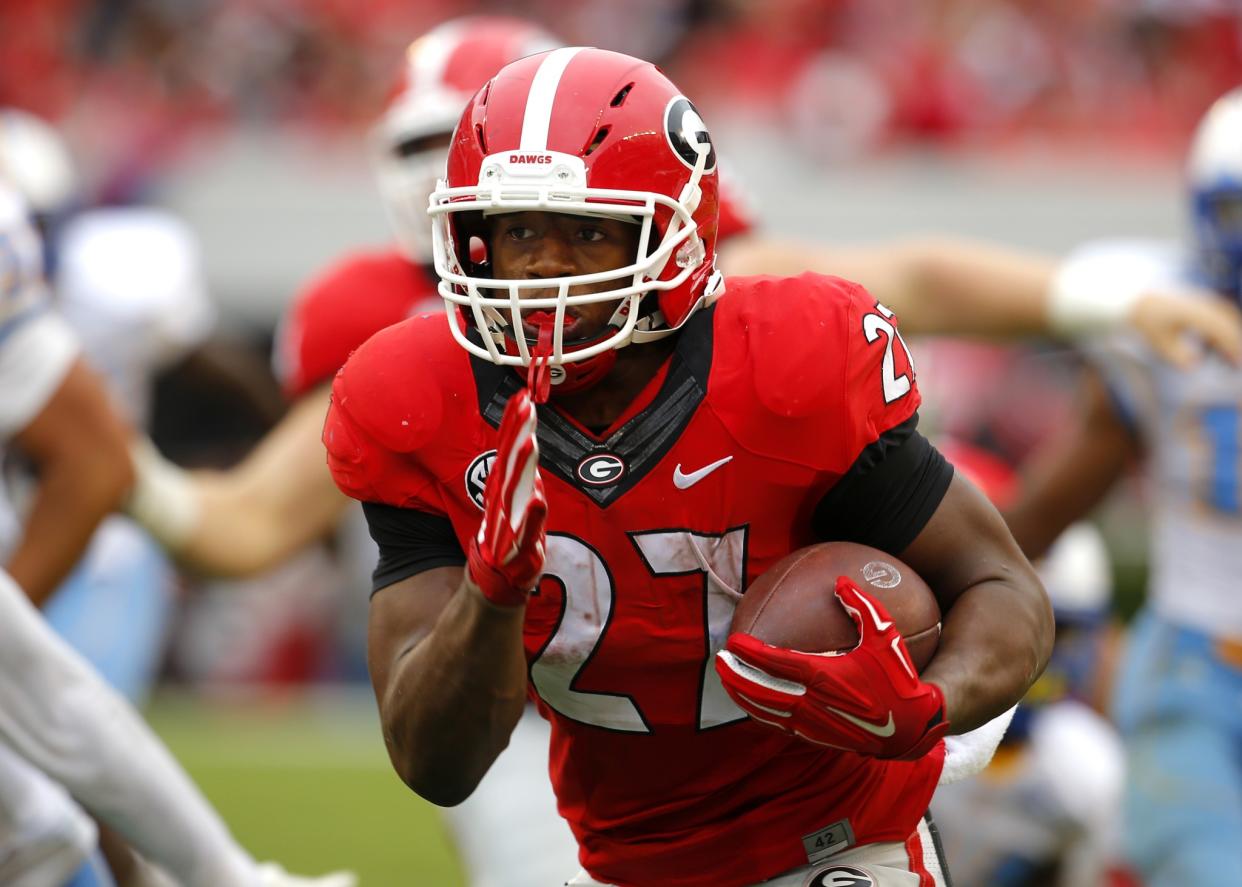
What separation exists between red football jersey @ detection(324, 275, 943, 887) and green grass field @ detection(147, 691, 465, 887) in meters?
3.01

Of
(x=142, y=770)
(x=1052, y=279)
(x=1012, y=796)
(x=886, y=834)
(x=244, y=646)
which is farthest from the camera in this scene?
(x=244, y=646)

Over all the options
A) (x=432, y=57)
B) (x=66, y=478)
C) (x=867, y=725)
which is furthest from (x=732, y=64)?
(x=867, y=725)

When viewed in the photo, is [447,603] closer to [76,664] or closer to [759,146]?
[76,664]

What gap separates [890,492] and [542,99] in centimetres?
64

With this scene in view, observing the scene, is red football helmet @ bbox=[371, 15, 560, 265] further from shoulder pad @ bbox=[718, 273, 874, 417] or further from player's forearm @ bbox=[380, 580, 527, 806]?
player's forearm @ bbox=[380, 580, 527, 806]

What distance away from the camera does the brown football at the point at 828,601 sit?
2.20 metres

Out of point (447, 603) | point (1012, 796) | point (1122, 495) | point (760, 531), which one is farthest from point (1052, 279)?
point (1122, 495)

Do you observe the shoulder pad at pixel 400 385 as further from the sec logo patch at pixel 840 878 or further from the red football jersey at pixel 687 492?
the sec logo patch at pixel 840 878

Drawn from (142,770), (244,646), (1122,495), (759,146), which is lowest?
(244,646)

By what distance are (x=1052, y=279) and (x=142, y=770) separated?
1.98 metres

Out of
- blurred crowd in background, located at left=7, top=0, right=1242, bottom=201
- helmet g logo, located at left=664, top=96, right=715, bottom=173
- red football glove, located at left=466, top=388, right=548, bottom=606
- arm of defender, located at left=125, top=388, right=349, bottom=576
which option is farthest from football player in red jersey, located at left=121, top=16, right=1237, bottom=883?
blurred crowd in background, located at left=7, top=0, right=1242, bottom=201

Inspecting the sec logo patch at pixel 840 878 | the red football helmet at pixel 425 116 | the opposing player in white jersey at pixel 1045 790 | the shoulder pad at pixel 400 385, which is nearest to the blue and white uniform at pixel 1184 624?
the opposing player in white jersey at pixel 1045 790

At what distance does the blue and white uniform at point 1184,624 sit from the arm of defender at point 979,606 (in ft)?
5.00

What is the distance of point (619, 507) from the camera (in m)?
2.27
